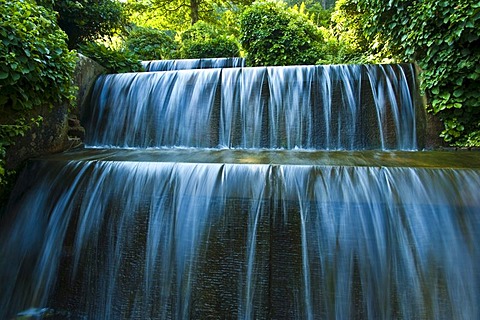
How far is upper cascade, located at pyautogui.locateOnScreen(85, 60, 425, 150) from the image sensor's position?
4.06m

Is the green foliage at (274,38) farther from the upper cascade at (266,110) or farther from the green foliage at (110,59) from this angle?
the green foliage at (110,59)

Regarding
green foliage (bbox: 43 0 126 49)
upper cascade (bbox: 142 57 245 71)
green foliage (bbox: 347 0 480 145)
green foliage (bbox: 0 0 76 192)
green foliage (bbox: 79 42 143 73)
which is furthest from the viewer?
upper cascade (bbox: 142 57 245 71)

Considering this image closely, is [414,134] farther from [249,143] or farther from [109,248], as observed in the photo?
[109,248]

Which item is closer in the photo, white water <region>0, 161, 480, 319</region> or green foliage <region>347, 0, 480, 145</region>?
white water <region>0, 161, 480, 319</region>

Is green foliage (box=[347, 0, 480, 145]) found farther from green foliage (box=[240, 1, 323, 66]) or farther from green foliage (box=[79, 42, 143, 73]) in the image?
green foliage (box=[79, 42, 143, 73])

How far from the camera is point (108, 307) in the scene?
2447mm

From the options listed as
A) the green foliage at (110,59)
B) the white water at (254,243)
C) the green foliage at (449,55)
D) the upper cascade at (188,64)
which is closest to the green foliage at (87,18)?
the green foliage at (110,59)

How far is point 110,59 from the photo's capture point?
5832 millimetres

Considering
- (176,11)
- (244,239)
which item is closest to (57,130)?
(244,239)

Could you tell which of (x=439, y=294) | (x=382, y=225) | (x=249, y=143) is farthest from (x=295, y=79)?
(x=439, y=294)

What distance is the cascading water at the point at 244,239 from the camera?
2162 mm

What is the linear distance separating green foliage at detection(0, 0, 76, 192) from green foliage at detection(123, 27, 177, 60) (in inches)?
246

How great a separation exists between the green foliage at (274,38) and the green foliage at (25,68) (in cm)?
430

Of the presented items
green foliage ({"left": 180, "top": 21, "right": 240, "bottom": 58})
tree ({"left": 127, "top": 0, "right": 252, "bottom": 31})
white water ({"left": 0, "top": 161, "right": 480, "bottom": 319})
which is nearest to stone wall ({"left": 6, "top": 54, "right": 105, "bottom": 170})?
white water ({"left": 0, "top": 161, "right": 480, "bottom": 319})
